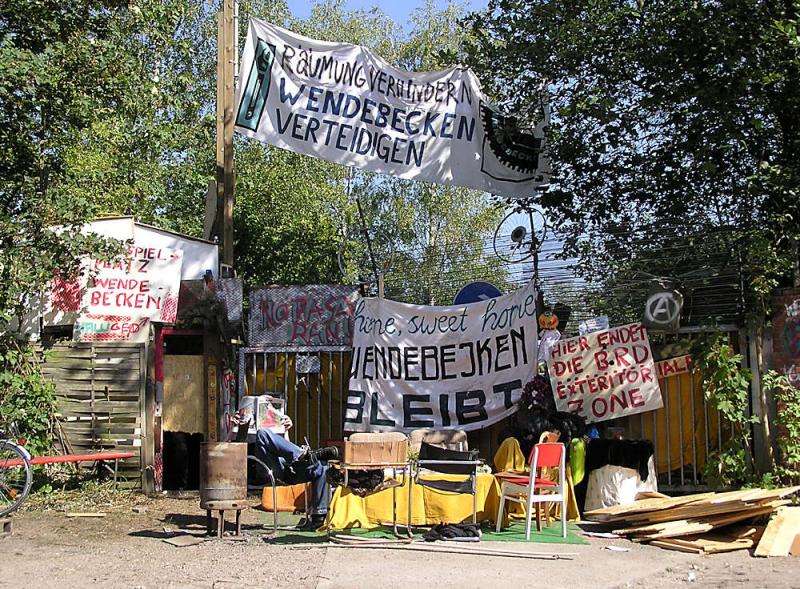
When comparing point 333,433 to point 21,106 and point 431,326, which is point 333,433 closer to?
point 431,326

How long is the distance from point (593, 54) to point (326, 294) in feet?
17.7

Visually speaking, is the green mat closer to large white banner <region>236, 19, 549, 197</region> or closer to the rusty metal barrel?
the rusty metal barrel

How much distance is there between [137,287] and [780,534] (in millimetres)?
9263

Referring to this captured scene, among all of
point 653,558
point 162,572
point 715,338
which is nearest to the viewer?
point 162,572

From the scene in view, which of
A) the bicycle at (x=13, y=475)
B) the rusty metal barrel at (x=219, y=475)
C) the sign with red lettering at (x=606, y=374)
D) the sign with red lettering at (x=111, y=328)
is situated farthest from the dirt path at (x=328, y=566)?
Result: the sign with red lettering at (x=111, y=328)

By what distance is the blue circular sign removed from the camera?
13.3 m

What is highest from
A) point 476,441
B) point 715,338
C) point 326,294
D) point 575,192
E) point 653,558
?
point 575,192

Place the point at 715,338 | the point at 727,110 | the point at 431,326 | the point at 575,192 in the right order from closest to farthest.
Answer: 1. the point at 715,338
2. the point at 727,110
3. the point at 431,326
4. the point at 575,192

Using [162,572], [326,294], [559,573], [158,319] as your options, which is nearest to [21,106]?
[158,319]

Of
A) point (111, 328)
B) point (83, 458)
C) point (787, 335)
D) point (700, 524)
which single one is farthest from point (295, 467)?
point (787, 335)

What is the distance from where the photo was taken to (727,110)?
481 inches

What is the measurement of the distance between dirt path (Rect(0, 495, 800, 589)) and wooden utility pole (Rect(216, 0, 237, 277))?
18.4 feet

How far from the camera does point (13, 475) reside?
37.1 feet

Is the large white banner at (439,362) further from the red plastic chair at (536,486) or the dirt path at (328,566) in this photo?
the dirt path at (328,566)
